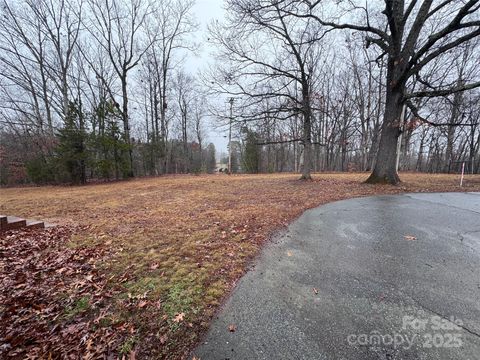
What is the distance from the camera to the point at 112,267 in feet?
10.2

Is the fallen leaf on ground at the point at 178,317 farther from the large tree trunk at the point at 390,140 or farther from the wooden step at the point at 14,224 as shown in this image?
the large tree trunk at the point at 390,140

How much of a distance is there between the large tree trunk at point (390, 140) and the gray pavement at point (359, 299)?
577 centimetres

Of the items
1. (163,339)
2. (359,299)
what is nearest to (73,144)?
(163,339)

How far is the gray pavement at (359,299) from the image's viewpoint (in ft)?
5.58

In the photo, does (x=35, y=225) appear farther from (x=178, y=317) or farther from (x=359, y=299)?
(x=359, y=299)

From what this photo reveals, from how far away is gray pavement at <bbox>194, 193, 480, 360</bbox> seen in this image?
1.70m

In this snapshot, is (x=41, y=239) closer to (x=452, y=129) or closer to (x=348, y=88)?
(x=348, y=88)

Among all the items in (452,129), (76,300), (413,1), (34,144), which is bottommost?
(76,300)

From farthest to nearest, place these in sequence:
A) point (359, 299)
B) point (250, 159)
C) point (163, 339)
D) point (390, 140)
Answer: point (250, 159) < point (390, 140) < point (359, 299) < point (163, 339)

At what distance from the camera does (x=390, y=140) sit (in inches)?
369

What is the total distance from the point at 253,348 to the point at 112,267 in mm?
2486

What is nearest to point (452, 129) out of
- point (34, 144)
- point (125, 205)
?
point (125, 205)

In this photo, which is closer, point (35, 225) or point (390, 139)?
point (35, 225)

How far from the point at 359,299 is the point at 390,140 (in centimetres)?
960
